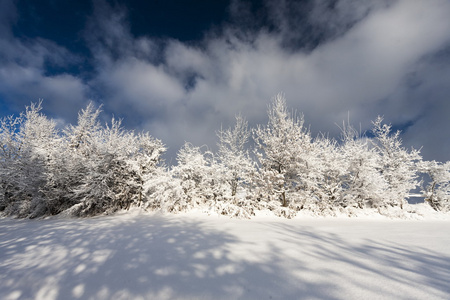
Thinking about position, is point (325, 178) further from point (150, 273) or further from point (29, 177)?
point (29, 177)

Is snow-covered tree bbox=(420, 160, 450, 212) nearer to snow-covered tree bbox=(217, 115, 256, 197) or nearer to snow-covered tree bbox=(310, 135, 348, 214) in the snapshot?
snow-covered tree bbox=(310, 135, 348, 214)

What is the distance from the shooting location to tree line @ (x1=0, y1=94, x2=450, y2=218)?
10.8 meters

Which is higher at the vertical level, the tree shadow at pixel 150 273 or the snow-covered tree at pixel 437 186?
the snow-covered tree at pixel 437 186

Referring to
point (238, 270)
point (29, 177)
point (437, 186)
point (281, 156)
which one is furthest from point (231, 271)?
point (437, 186)

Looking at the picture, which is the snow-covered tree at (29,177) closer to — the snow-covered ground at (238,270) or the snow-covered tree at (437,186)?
the snow-covered ground at (238,270)

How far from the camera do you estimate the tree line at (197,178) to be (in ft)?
35.4

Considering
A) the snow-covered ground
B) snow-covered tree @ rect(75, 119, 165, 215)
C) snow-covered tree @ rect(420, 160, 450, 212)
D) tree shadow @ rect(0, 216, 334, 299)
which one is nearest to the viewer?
the snow-covered ground

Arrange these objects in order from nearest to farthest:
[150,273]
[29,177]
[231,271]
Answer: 1. [231,271]
2. [150,273]
3. [29,177]

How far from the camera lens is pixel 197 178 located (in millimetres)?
12406

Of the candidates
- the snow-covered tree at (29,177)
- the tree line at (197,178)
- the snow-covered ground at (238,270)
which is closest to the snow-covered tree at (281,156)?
the tree line at (197,178)

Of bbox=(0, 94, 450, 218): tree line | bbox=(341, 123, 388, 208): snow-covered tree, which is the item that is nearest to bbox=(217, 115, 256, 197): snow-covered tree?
bbox=(0, 94, 450, 218): tree line

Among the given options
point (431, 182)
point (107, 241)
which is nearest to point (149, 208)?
point (107, 241)

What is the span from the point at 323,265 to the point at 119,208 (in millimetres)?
12935

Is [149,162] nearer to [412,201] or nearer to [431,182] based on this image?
[412,201]
